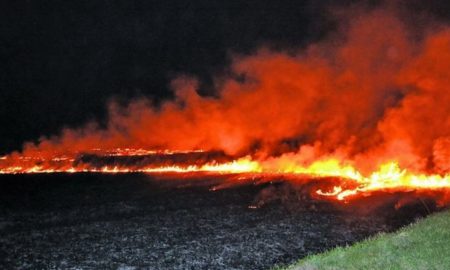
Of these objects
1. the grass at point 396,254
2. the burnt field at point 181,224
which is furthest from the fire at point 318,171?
the grass at point 396,254

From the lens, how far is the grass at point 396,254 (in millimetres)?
16641

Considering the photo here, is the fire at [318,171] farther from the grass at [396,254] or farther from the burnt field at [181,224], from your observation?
the grass at [396,254]

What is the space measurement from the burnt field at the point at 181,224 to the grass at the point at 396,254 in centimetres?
239

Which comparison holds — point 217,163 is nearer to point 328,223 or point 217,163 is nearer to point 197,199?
point 197,199

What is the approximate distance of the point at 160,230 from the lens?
26.0 m

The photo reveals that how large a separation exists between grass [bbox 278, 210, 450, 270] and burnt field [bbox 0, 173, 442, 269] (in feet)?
7.86

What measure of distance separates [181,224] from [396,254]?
41.7 feet

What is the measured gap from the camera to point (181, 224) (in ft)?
88.7

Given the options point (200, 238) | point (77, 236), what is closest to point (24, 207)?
point (77, 236)

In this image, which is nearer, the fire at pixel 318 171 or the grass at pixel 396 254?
the grass at pixel 396 254

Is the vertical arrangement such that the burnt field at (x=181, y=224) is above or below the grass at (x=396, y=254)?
above

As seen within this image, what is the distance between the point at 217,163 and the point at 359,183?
54.5ft

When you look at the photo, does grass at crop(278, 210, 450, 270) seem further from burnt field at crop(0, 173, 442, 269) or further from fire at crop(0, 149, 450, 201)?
fire at crop(0, 149, 450, 201)

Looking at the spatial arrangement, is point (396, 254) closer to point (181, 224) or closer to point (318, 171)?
point (181, 224)
